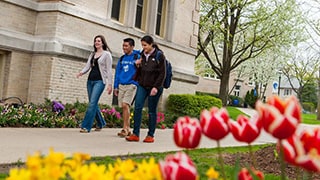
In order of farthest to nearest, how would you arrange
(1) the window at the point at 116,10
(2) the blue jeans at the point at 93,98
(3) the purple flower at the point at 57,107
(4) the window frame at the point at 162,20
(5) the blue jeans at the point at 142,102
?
(4) the window frame at the point at 162,20
(1) the window at the point at 116,10
(3) the purple flower at the point at 57,107
(2) the blue jeans at the point at 93,98
(5) the blue jeans at the point at 142,102

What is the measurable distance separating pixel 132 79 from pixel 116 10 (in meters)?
6.94

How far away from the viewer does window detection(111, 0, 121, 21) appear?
14531 mm

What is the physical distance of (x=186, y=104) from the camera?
53.6 ft

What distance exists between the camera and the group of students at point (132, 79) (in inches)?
303

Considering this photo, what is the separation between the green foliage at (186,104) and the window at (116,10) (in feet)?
13.3

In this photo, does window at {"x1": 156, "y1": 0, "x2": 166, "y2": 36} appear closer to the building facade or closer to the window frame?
the window frame

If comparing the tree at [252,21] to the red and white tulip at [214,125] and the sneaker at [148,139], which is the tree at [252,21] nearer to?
the sneaker at [148,139]

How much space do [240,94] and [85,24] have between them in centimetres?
4693

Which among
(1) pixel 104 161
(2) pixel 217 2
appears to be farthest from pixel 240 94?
(1) pixel 104 161

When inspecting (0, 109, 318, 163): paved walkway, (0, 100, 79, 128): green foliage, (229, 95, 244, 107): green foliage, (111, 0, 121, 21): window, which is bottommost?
(0, 109, 318, 163): paved walkway

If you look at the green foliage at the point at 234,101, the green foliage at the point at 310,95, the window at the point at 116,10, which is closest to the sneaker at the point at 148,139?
the window at the point at 116,10

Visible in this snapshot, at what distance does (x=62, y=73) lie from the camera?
1177cm

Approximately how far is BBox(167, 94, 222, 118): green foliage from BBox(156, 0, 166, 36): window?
2727 mm

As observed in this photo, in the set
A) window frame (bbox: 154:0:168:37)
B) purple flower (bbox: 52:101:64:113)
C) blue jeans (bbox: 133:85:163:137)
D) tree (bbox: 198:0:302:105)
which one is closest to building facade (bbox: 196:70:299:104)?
tree (bbox: 198:0:302:105)
